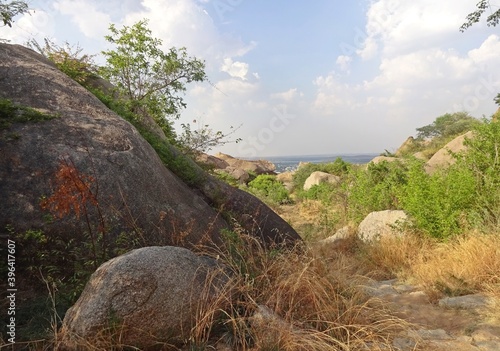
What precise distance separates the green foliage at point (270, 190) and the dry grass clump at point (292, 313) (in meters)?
15.5

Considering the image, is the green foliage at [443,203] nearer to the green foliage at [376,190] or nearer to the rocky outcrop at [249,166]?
the green foliage at [376,190]

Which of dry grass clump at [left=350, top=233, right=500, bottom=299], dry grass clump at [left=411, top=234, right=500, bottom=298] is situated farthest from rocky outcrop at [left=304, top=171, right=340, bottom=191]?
dry grass clump at [left=411, top=234, right=500, bottom=298]

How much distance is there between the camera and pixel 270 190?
73.0 feet

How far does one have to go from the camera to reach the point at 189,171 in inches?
276

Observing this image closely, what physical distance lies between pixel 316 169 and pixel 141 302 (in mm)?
22574

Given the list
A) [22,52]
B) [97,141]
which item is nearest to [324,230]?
[97,141]

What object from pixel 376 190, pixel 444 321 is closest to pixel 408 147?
pixel 376 190

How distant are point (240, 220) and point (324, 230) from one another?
16.5 feet

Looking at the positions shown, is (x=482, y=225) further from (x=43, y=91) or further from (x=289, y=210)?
(x=289, y=210)

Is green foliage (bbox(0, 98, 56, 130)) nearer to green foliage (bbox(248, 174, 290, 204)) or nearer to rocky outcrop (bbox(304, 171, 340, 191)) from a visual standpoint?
green foliage (bbox(248, 174, 290, 204))

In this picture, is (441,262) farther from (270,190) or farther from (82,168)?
(270,190)

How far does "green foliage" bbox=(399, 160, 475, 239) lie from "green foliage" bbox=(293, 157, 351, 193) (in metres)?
15.1

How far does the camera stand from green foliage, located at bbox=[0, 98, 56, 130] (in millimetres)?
4807

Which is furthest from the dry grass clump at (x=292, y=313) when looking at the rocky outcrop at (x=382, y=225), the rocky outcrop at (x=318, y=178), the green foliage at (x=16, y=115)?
the rocky outcrop at (x=318, y=178)
